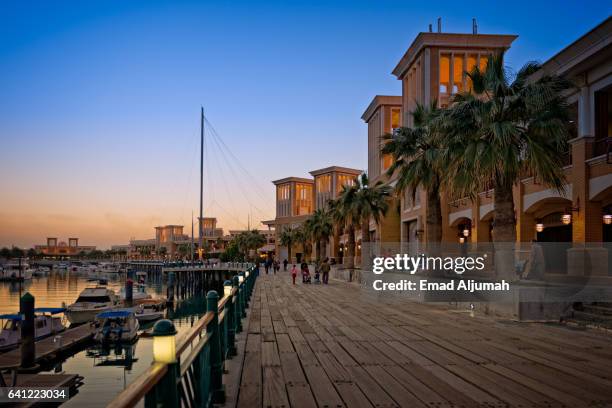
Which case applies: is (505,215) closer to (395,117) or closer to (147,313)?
(147,313)

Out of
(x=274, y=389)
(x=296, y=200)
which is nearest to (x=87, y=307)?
(x=274, y=389)

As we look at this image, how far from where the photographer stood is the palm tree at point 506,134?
52.8 feet

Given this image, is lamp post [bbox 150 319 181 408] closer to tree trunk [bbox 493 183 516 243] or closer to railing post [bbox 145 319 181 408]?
railing post [bbox 145 319 181 408]

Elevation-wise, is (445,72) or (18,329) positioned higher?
(445,72)

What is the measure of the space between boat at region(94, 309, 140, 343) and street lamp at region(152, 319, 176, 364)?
31.2 meters

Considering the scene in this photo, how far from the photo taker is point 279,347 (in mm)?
10797

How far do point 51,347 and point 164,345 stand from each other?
29.1 metres

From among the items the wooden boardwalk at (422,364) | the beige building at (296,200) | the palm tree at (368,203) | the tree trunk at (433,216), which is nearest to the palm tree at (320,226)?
the palm tree at (368,203)

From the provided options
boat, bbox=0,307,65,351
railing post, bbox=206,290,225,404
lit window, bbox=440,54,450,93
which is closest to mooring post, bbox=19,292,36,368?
boat, bbox=0,307,65,351

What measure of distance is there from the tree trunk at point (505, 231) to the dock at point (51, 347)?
68.3 ft

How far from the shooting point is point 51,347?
2900 centimetres

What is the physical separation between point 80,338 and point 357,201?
2211 cm

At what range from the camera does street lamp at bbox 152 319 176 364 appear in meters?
3.61

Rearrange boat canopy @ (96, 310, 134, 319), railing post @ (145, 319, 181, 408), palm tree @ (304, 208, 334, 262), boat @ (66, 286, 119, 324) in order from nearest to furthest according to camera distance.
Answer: railing post @ (145, 319, 181, 408), boat canopy @ (96, 310, 134, 319), boat @ (66, 286, 119, 324), palm tree @ (304, 208, 334, 262)
